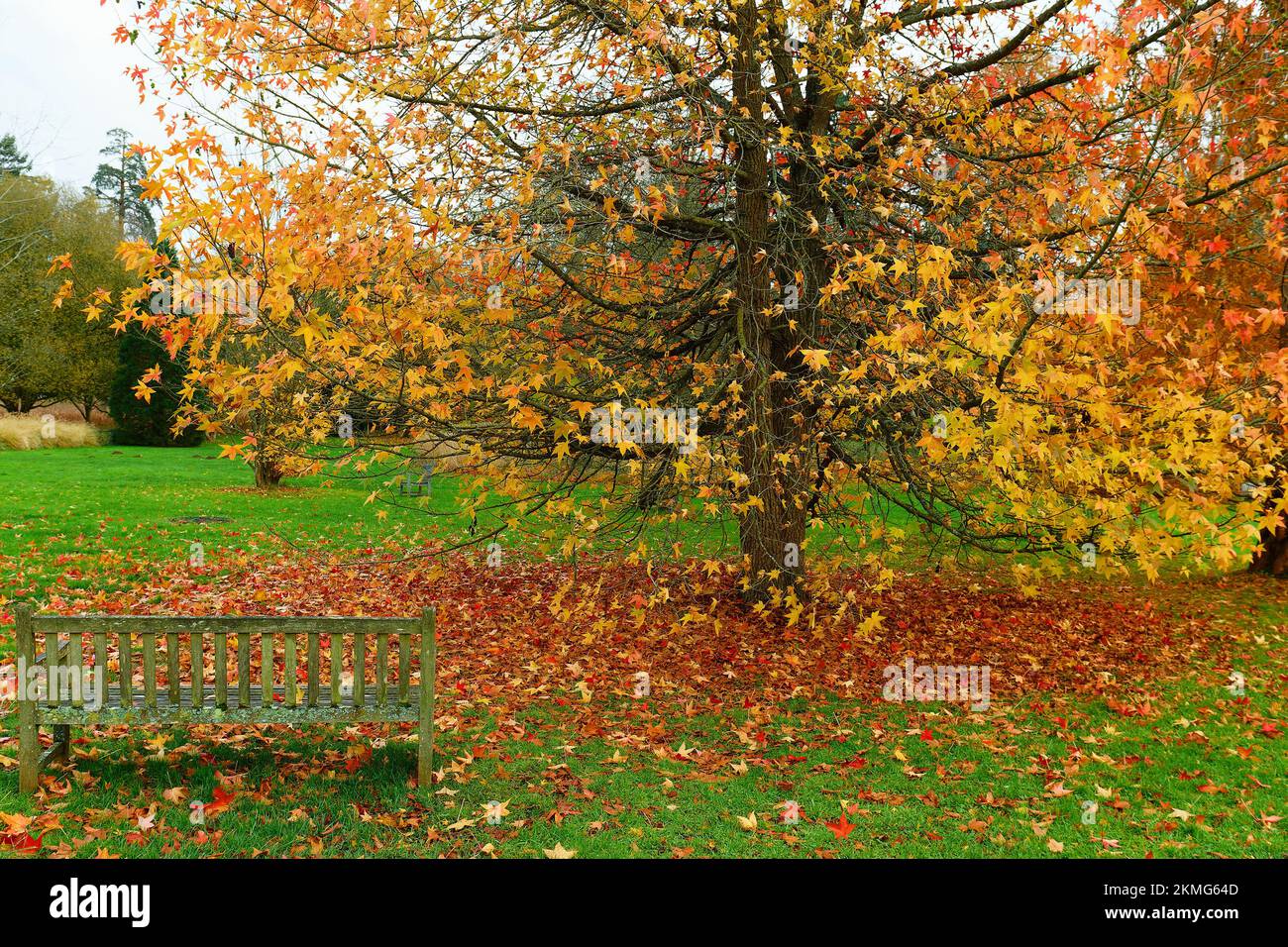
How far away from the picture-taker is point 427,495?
63.1 ft

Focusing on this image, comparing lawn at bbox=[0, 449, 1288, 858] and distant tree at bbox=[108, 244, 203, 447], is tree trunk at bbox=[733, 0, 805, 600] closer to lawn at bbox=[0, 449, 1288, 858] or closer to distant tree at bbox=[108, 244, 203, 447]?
lawn at bbox=[0, 449, 1288, 858]

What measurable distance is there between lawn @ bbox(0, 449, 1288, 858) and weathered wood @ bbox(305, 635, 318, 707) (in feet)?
1.78

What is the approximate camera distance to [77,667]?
482cm

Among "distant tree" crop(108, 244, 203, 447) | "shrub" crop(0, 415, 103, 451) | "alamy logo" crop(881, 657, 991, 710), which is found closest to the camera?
"alamy logo" crop(881, 657, 991, 710)

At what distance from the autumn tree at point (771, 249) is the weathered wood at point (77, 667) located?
6.33ft

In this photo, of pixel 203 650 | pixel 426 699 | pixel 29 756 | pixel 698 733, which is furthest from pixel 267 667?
pixel 698 733

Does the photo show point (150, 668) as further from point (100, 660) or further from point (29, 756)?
point (29, 756)

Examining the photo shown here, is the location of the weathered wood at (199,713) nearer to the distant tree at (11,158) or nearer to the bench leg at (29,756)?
the bench leg at (29,756)

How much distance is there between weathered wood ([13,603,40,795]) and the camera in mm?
4656

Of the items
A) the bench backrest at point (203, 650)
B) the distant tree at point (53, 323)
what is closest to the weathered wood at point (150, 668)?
the bench backrest at point (203, 650)

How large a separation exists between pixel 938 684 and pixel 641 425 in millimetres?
3692

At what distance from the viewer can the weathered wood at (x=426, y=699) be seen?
16.6 feet

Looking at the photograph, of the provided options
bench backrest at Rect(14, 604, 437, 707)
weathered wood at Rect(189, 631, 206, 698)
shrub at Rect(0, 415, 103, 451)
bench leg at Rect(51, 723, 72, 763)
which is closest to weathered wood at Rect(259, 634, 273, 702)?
bench backrest at Rect(14, 604, 437, 707)

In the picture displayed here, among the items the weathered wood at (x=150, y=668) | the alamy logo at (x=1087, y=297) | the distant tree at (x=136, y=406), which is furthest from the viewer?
the distant tree at (x=136, y=406)
